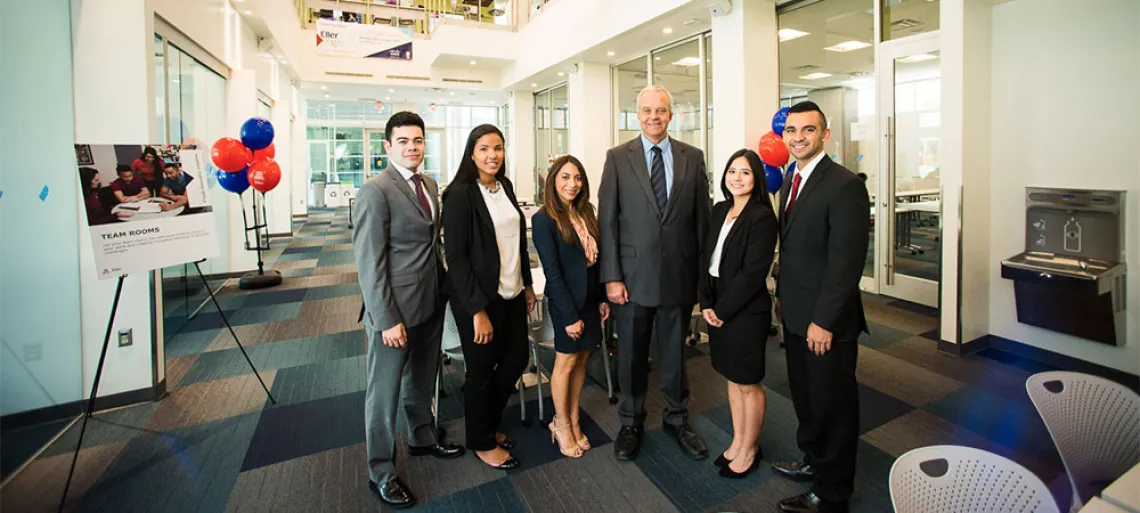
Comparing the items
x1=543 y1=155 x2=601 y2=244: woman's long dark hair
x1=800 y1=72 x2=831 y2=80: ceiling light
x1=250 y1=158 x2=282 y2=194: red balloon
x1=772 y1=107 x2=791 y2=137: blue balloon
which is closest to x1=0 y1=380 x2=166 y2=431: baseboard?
x1=543 y1=155 x2=601 y2=244: woman's long dark hair

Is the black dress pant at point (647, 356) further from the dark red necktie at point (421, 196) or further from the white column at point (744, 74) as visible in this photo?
the white column at point (744, 74)

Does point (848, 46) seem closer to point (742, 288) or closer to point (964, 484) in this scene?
point (742, 288)

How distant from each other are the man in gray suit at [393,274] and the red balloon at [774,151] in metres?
3.67

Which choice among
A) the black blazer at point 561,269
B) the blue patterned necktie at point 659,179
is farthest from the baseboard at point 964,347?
the black blazer at point 561,269

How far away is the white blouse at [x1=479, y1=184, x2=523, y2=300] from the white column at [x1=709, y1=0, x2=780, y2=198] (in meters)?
3.89

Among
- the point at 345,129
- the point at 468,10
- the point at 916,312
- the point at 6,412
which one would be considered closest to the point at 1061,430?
the point at 916,312

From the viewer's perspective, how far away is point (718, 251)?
2.42 metres

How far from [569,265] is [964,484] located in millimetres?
1638

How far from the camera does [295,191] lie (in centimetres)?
1373

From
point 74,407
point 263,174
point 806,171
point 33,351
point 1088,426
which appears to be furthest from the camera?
point 263,174

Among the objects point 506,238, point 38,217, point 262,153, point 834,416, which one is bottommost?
point 834,416

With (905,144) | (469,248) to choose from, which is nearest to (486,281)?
(469,248)

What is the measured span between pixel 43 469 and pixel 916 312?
6.54 m

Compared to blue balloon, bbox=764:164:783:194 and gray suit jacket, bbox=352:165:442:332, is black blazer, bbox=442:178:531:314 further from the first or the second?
blue balloon, bbox=764:164:783:194
